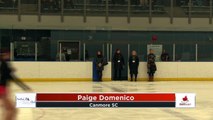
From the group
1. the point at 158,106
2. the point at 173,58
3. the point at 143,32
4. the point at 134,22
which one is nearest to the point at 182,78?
the point at 173,58

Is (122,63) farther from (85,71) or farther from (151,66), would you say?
(85,71)

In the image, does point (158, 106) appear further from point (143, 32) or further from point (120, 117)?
point (143, 32)

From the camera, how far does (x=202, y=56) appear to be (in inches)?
1107

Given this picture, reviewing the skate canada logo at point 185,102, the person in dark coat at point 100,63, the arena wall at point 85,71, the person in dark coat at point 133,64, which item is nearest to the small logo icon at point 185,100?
the skate canada logo at point 185,102

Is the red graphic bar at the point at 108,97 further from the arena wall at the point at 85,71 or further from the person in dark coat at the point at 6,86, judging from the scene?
the arena wall at the point at 85,71

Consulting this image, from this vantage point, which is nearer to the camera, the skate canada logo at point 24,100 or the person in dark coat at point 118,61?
the skate canada logo at point 24,100

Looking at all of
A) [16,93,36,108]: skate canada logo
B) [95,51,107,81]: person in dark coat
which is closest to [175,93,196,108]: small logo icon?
[16,93,36,108]: skate canada logo

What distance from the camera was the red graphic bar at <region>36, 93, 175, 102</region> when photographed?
1092cm

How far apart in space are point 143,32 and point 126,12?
9.11ft

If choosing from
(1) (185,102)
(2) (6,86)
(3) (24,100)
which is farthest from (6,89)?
(1) (185,102)

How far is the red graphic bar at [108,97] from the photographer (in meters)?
10.9

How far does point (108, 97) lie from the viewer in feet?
36.2

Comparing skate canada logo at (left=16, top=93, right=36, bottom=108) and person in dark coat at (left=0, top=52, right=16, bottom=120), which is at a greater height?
person in dark coat at (left=0, top=52, right=16, bottom=120)

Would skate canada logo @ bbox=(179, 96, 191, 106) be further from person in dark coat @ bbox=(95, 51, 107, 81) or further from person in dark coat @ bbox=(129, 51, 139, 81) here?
person in dark coat @ bbox=(129, 51, 139, 81)
